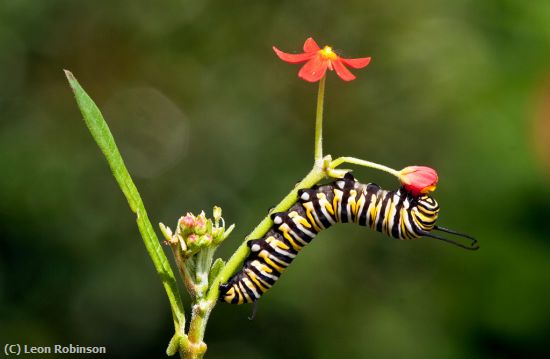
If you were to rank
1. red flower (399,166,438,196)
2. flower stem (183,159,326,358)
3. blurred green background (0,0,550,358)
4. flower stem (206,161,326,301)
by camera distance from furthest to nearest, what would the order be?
blurred green background (0,0,550,358), red flower (399,166,438,196), flower stem (206,161,326,301), flower stem (183,159,326,358)

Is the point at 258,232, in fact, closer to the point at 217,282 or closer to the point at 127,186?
the point at 217,282

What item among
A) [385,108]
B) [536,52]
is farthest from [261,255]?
[385,108]

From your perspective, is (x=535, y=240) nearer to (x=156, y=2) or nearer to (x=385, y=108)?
(x=385, y=108)

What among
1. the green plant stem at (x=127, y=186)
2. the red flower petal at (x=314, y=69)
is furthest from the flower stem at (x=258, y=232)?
the red flower petal at (x=314, y=69)

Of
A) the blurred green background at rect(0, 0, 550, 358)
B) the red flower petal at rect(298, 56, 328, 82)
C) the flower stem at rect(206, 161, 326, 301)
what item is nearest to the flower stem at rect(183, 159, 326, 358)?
the flower stem at rect(206, 161, 326, 301)

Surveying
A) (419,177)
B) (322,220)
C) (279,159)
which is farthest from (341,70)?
(279,159)

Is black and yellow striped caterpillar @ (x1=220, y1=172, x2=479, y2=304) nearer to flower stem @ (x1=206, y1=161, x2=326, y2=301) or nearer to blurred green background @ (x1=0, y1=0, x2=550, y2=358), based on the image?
flower stem @ (x1=206, y1=161, x2=326, y2=301)

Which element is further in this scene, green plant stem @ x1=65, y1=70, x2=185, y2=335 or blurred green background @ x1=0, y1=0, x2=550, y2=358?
blurred green background @ x1=0, y1=0, x2=550, y2=358
